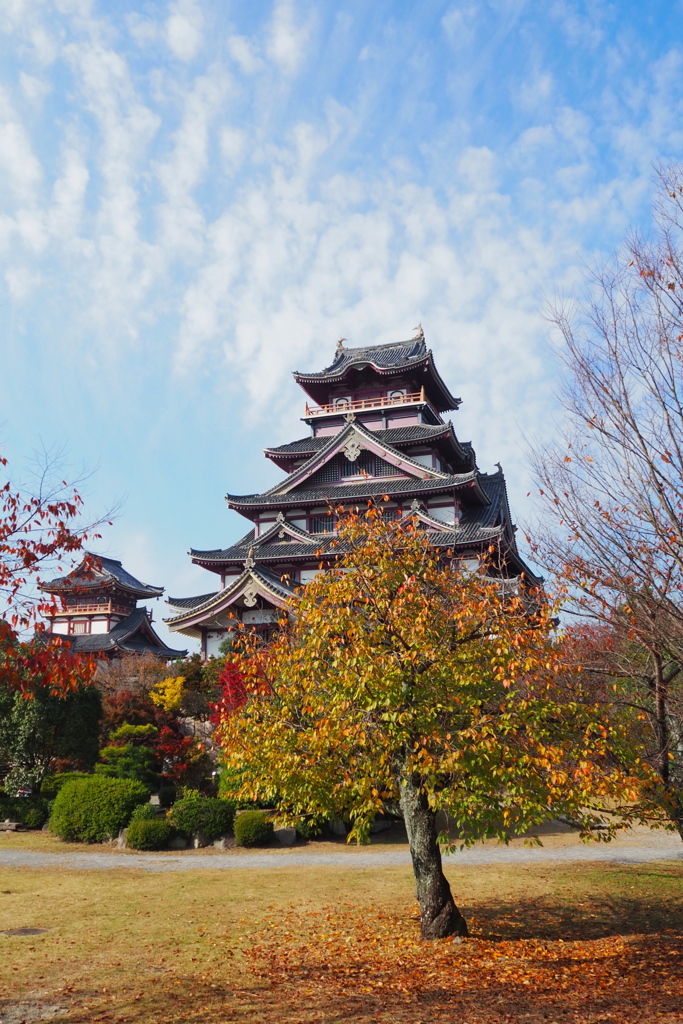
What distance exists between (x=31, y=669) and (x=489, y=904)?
331 inches

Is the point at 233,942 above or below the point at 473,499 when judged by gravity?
below

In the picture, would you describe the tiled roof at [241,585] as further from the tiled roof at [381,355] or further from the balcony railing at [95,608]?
the balcony railing at [95,608]

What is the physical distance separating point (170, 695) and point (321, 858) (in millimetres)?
→ 10179

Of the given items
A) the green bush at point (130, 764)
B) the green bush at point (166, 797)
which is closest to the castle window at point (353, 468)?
the green bush at point (130, 764)

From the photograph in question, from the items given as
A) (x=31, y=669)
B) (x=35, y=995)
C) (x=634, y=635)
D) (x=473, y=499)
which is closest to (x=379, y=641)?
(x=634, y=635)

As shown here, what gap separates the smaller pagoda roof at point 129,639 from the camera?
43.5 meters

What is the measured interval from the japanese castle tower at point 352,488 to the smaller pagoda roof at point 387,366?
2.4 inches

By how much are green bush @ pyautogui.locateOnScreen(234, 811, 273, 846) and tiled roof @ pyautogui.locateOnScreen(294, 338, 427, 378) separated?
78.1 ft

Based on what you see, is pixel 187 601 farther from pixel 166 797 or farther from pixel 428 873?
pixel 428 873

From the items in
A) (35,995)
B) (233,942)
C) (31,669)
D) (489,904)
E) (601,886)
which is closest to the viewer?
(35,995)

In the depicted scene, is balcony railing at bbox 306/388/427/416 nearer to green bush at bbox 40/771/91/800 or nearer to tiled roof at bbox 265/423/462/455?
tiled roof at bbox 265/423/462/455

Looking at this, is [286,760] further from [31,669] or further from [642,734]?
[642,734]

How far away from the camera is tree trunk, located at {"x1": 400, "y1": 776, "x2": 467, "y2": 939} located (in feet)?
31.1

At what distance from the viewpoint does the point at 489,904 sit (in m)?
11.8
